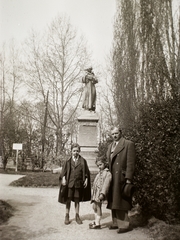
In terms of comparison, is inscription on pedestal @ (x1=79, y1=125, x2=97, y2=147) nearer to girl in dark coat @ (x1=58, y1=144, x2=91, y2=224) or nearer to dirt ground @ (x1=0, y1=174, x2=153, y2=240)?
dirt ground @ (x1=0, y1=174, x2=153, y2=240)

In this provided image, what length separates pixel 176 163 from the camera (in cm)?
423

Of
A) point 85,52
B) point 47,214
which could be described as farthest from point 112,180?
point 85,52

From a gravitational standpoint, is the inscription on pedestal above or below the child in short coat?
above

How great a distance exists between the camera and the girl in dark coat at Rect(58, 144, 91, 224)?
200 inches

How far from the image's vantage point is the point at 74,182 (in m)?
5.08

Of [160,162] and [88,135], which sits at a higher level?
[88,135]

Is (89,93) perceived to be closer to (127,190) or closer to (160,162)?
(160,162)

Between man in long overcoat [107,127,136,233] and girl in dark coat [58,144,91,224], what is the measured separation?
0.70 metres

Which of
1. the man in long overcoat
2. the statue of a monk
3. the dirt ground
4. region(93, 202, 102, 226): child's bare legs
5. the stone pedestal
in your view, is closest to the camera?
the dirt ground

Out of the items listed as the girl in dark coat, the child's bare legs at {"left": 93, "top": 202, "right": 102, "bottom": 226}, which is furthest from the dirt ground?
the girl in dark coat

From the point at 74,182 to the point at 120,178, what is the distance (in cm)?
99

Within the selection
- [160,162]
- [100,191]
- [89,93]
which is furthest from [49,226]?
[89,93]

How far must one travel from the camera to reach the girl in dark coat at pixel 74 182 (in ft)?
16.7

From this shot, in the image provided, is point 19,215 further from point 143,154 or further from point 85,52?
point 85,52
